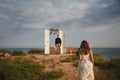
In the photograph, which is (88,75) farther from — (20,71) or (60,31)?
(60,31)

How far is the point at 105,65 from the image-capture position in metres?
15.0

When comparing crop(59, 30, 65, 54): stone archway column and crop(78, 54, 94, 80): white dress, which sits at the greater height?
crop(59, 30, 65, 54): stone archway column

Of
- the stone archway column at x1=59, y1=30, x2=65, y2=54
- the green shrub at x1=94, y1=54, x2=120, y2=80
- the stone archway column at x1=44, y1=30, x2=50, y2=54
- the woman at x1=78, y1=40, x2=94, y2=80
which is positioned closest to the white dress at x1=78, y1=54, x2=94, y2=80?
the woman at x1=78, y1=40, x2=94, y2=80

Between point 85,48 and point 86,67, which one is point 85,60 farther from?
point 85,48

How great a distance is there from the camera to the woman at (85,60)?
11.0m

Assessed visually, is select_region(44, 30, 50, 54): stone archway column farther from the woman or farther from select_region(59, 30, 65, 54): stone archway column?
the woman

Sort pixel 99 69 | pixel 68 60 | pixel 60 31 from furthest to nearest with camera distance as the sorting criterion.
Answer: pixel 60 31
pixel 68 60
pixel 99 69

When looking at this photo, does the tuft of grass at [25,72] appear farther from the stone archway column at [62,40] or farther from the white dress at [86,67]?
the stone archway column at [62,40]

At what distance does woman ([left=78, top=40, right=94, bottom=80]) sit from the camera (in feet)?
35.9

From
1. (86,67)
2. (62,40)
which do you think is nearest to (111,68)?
(86,67)

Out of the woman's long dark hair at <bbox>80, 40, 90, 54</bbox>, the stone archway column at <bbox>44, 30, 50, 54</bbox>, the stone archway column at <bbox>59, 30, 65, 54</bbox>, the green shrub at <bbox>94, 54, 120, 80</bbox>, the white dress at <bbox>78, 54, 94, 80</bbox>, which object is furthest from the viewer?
the stone archway column at <bbox>59, 30, 65, 54</bbox>

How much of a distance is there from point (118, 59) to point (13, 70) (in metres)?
6.33

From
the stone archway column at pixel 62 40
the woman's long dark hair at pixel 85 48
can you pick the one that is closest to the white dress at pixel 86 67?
the woman's long dark hair at pixel 85 48

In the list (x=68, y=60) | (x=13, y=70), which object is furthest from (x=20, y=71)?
(x=68, y=60)
